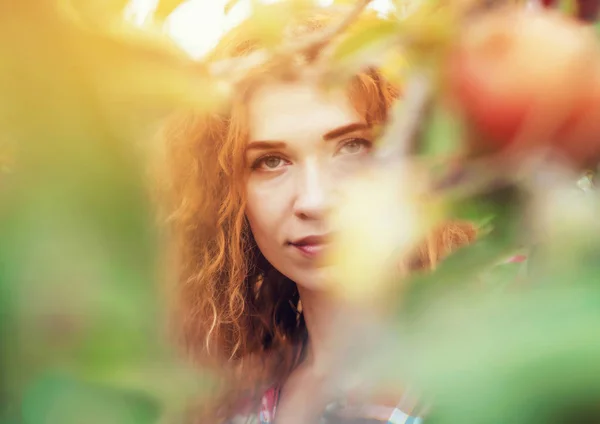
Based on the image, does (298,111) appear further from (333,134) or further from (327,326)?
(327,326)

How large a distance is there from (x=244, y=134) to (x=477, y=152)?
7.3 inches

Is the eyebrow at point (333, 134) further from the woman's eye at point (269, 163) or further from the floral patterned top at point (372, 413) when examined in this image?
the floral patterned top at point (372, 413)

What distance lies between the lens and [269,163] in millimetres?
389

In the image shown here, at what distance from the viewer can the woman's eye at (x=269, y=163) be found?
1.26ft

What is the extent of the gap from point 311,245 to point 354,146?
0.07 metres

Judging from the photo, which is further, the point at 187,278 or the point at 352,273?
the point at 187,278

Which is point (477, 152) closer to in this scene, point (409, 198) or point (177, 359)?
point (409, 198)

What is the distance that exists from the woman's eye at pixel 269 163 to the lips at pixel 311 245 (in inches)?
1.9

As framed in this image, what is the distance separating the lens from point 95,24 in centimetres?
18

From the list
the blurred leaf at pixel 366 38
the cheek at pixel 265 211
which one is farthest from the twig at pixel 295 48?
the cheek at pixel 265 211

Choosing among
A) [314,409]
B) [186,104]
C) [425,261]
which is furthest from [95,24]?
[314,409]

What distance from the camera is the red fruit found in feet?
0.70

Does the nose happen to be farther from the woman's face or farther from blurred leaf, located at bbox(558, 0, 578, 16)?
blurred leaf, located at bbox(558, 0, 578, 16)

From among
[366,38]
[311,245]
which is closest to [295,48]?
[366,38]
